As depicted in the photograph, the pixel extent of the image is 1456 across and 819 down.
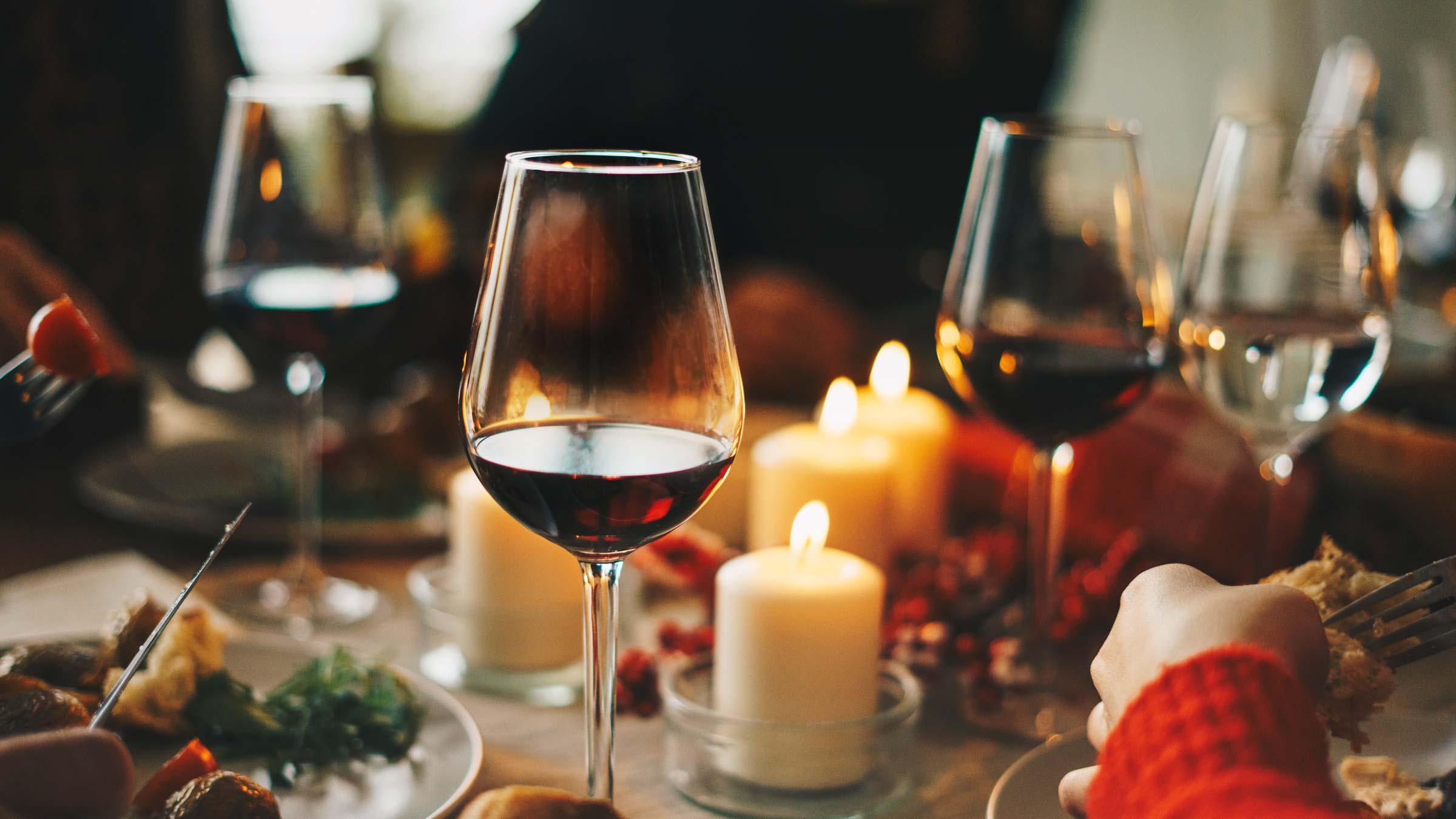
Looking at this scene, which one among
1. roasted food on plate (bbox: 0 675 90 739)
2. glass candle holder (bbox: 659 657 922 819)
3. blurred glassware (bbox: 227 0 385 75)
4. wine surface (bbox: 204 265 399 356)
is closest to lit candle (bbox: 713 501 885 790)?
glass candle holder (bbox: 659 657 922 819)

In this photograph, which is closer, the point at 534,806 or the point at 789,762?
the point at 534,806

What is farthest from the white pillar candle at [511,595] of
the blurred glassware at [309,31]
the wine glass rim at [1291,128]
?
the blurred glassware at [309,31]

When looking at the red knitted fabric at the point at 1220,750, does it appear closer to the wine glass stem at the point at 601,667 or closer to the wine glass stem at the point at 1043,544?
the wine glass stem at the point at 601,667

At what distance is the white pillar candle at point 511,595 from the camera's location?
2.98 ft

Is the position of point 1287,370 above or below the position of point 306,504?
above

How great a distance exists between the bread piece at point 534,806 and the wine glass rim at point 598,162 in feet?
0.91

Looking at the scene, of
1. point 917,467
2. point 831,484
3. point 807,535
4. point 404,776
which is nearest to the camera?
point 404,776

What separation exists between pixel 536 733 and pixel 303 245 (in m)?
0.50

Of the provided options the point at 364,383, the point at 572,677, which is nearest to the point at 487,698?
the point at 572,677

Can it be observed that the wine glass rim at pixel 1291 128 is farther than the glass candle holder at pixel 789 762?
Yes

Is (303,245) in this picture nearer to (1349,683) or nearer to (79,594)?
(79,594)

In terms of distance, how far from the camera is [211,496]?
1.27m

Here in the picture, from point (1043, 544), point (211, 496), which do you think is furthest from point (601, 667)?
point (211, 496)

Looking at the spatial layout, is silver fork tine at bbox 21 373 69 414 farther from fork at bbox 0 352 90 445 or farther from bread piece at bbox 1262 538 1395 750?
bread piece at bbox 1262 538 1395 750
